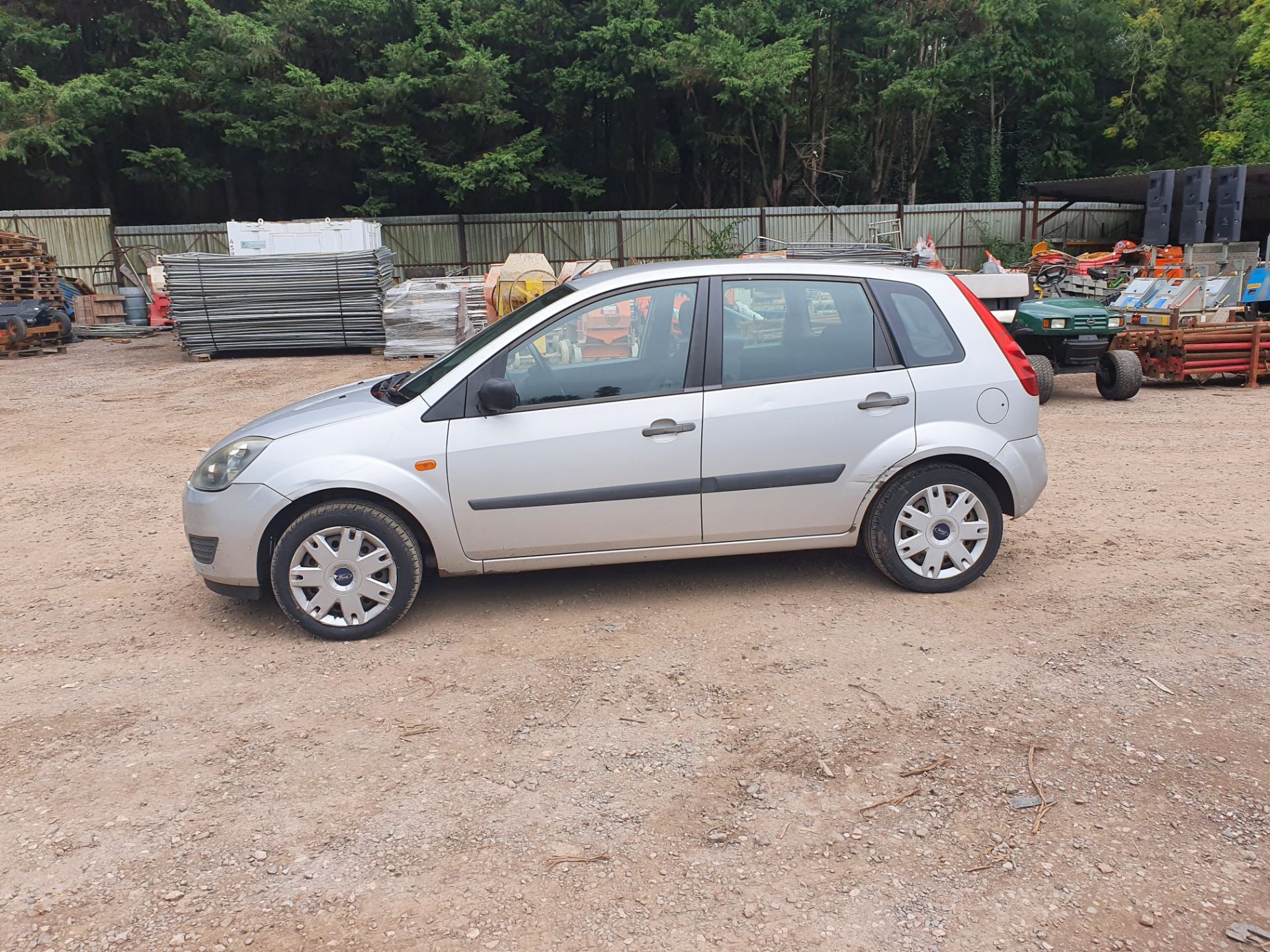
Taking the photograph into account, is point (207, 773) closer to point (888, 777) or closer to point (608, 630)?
point (608, 630)

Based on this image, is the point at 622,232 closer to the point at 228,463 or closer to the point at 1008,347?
the point at 1008,347

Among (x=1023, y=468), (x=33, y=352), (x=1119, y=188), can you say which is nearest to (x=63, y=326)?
(x=33, y=352)

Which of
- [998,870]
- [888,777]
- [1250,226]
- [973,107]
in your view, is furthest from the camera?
[973,107]

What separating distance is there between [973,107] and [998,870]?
1429 inches

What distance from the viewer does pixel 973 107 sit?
3466 cm

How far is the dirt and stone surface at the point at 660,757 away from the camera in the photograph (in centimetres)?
278

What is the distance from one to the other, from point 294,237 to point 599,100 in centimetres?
1336

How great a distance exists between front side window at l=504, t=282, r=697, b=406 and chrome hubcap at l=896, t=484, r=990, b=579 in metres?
1.34

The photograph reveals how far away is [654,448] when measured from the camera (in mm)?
4664

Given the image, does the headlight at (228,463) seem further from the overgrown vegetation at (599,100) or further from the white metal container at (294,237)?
the overgrown vegetation at (599,100)

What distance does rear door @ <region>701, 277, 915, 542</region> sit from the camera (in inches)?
187

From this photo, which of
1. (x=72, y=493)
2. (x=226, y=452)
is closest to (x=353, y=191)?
(x=72, y=493)

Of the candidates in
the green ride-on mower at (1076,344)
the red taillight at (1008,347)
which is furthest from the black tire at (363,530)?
the green ride-on mower at (1076,344)

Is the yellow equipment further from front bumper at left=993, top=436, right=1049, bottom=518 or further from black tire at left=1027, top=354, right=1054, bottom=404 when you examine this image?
front bumper at left=993, top=436, right=1049, bottom=518
